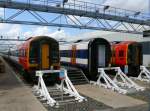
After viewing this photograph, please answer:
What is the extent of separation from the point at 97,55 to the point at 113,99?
670 cm

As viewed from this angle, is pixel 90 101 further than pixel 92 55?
No

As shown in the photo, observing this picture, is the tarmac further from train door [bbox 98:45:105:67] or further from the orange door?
train door [bbox 98:45:105:67]

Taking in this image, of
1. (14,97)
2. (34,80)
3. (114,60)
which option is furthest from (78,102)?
(114,60)

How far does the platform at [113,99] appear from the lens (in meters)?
11.7

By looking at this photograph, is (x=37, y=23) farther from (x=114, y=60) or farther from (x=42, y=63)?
(x=42, y=63)

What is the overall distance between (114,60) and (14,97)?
1258cm

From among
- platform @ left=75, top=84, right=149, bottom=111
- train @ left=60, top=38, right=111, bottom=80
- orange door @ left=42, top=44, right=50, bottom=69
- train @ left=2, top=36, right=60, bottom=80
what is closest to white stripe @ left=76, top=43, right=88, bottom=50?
train @ left=60, top=38, right=111, bottom=80

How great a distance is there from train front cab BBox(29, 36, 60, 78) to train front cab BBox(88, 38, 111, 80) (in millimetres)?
2655

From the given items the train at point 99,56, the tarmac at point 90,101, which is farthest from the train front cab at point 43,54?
the train at point 99,56

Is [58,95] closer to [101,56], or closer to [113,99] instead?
[113,99]

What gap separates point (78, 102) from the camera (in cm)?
1272

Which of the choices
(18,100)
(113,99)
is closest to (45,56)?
(18,100)

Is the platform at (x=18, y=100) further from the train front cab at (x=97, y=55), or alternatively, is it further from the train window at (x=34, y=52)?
the train front cab at (x=97, y=55)

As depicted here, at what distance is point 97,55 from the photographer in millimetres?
19844
